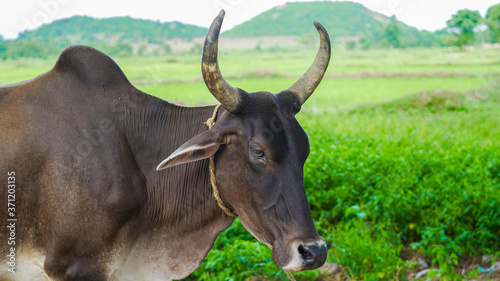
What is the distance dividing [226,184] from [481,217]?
321 cm

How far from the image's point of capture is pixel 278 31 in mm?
14039

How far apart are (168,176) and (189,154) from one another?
366 millimetres

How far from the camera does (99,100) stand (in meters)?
2.93

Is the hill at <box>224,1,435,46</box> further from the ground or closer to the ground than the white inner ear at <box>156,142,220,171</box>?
further from the ground

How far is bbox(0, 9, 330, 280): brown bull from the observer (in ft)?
8.61

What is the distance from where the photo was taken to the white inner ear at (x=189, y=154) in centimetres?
262

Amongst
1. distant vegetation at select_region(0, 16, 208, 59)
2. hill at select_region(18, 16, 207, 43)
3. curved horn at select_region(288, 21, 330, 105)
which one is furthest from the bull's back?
hill at select_region(18, 16, 207, 43)

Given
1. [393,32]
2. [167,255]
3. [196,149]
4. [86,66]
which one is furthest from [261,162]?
[393,32]

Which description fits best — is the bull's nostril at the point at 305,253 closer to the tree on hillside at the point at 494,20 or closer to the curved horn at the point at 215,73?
the curved horn at the point at 215,73

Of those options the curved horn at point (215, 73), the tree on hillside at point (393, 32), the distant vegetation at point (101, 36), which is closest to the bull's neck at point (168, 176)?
the curved horn at point (215, 73)

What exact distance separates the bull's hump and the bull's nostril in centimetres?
146

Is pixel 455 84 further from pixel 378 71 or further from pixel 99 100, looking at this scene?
pixel 99 100

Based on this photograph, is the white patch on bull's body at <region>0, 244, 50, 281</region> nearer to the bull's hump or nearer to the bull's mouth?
the bull's hump

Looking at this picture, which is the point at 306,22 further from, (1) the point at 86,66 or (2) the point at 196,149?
(2) the point at 196,149
